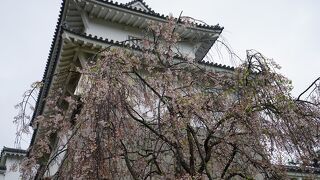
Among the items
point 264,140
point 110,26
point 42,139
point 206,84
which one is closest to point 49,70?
point 110,26

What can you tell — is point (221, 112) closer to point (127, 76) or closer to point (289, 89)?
point (289, 89)

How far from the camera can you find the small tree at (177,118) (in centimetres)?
531

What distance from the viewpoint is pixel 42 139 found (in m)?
6.42

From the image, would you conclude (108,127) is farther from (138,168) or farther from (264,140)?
(264,140)

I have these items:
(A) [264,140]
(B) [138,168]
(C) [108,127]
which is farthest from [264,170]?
(C) [108,127]

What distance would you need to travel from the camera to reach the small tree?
Result: 5.31m

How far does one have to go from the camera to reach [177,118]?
581cm

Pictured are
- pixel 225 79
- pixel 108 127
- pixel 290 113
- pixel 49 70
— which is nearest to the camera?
pixel 108 127

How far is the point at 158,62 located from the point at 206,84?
3.05 feet

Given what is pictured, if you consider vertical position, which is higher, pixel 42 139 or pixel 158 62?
pixel 158 62

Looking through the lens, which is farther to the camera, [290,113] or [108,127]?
[290,113]

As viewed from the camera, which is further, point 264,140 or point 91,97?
point 264,140

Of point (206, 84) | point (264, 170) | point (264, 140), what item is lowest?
point (264, 170)

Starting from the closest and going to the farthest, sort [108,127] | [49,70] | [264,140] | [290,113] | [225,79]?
[108,127] → [290,113] → [264,140] → [225,79] → [49,70]
